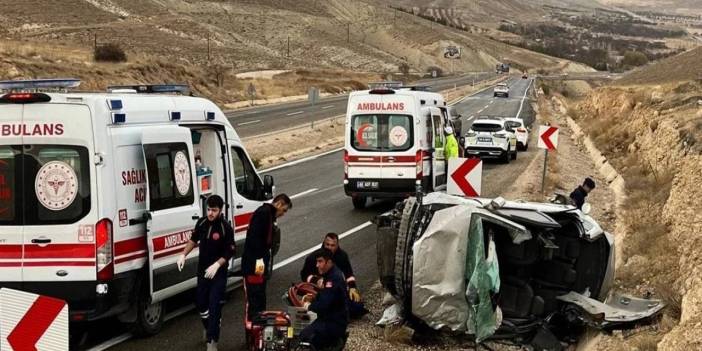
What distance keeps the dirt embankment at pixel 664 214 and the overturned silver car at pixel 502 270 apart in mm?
651

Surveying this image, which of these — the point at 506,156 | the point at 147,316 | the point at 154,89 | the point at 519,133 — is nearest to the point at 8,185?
the point at 147,316

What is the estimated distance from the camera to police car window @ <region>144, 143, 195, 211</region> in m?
7.90

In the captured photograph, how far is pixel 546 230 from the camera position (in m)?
8.66

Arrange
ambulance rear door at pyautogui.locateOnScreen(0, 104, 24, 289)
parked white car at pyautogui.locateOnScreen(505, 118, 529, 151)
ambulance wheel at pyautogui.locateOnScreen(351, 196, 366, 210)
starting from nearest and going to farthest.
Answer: ambulance rear door at pyautogui.locateOnScreen(0, 104, 24, 289)
ambulance wheel at pyautogui.locateOnScreen(351, 196, 366, 210)
parked white car at pyautogui.locateOnScreen(505, 118, 529, 151)

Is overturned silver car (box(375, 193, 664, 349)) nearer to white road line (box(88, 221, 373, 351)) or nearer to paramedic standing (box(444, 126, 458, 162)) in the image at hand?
white road line (box(88, 221, 373, 351))

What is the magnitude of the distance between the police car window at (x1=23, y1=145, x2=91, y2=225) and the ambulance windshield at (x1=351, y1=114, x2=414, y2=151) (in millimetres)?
9524

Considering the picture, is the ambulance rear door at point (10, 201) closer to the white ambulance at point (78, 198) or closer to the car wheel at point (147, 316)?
the white ambulance at point (78, 198)

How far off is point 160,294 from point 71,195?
155cm

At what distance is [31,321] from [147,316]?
3.25 metres

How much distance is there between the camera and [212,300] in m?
7.65

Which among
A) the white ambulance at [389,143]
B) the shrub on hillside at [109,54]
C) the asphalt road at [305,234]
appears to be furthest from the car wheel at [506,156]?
the shrub on hillside at [109,54]

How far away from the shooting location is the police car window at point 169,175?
25.9 feet

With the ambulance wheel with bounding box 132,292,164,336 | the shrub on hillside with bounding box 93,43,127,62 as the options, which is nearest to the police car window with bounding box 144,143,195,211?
the ambulance wheel with bounding box 132,292,164,336

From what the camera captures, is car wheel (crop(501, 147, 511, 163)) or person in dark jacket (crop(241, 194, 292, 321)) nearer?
person in dark jacket (crop(241, 194, 292, 321))
